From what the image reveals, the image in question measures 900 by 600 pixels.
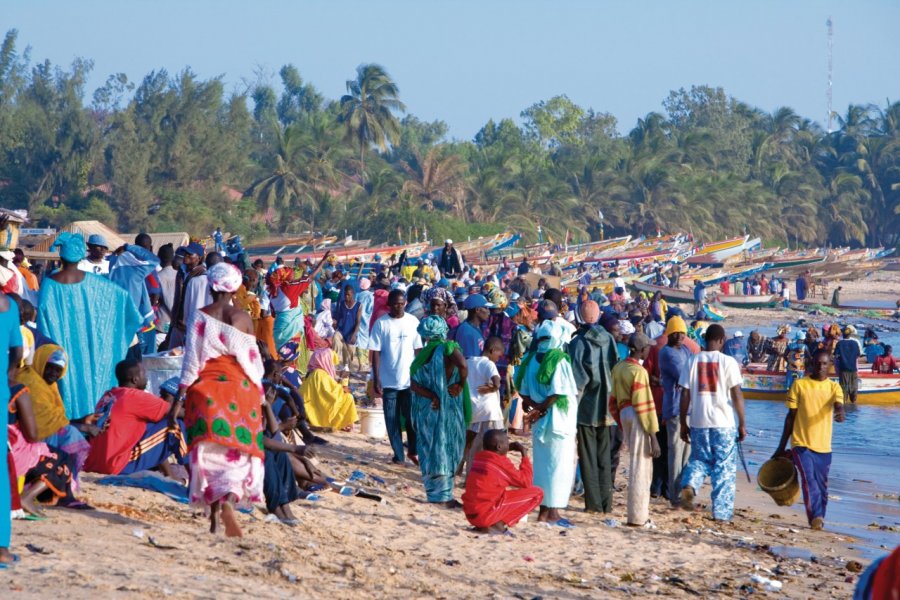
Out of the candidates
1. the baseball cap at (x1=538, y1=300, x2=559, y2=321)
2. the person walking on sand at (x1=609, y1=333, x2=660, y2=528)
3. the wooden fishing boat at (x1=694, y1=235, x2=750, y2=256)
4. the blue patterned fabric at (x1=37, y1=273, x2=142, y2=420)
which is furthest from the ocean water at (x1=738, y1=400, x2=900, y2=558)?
the wooden fishing boat at (x1=694, y1=235, x2=750, y2=256)

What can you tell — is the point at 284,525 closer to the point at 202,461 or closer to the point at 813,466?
the point at 202,461

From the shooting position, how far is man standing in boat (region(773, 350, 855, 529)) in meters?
8.86

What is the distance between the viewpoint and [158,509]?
6859mm

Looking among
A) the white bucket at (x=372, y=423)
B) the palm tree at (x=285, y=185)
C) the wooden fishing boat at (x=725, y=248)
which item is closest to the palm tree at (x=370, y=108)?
the palm tree at (x=285, y=185)

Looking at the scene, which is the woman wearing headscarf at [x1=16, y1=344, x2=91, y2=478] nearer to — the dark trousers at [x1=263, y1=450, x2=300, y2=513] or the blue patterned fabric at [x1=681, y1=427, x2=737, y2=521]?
the dark trousers at [x1=263, y1=450, x2=300, y2=513]

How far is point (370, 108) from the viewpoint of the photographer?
209 feet

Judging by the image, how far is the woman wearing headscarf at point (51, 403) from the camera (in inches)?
244

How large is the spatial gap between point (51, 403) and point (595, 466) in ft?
14.1

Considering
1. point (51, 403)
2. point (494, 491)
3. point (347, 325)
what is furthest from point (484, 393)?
point (347, 325)

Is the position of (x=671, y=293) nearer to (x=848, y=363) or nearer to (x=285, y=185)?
(x=285, y=185)

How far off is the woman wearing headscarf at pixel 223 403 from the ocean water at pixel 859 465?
4756 mm

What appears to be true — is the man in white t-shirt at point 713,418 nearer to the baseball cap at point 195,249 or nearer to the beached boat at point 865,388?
the baseball cap at point 195,249

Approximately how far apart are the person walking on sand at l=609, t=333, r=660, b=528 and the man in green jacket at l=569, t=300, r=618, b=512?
16 cm

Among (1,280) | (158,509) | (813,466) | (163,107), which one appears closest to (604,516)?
(813,466)
